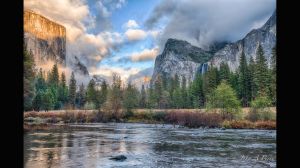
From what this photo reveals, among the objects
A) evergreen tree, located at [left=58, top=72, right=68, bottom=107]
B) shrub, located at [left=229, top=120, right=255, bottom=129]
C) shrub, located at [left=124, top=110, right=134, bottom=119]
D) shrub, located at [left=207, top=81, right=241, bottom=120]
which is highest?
evergreen tree, located at [left=58, top=72, right=68, bottom=107]

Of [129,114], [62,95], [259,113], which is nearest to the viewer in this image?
[259,113]

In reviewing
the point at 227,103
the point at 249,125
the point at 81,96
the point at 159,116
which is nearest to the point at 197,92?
the point at 159,116

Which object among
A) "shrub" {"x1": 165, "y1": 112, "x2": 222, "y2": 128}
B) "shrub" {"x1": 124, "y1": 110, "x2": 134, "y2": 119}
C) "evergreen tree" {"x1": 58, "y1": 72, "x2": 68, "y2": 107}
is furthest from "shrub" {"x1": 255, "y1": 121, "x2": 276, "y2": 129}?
"evergreen tree" {"x1": 58, "y1": 72, "x2": 68, "y2": 107}

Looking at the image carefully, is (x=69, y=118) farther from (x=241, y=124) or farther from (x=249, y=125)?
(x=249, y=125)

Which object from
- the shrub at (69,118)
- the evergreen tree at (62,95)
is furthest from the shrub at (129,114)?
the evergreen tree at (62,95)

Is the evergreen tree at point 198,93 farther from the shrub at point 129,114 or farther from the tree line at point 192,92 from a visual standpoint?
the shrub at point 129,114

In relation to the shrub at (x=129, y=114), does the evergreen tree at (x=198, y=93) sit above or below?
above

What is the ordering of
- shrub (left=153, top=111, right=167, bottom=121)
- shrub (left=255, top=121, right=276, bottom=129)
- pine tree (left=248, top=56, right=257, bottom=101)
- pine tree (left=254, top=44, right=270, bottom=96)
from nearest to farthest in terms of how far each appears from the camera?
shrub (left=255, top=121, right=276, bottom=129) < shrub (left=153, top=111, right=167, bottom=121) < pine tree (left=254, top=44, right=270, bottom=96) < pine tree (left=248, top=56, right=257, bottom=101)

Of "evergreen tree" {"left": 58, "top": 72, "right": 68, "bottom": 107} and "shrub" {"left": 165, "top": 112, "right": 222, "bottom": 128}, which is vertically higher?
"evergreen tree" {"left": 58, "top": 72, "right": 68, "bottom": 107}

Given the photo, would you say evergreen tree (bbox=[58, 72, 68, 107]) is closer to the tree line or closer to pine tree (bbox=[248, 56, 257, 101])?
the tree line

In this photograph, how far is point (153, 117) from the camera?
65812 mm
